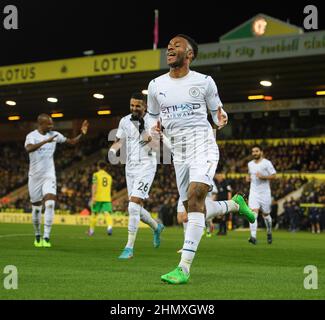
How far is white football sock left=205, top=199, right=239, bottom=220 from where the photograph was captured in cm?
973

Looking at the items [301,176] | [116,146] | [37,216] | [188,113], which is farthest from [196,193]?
[301,176]

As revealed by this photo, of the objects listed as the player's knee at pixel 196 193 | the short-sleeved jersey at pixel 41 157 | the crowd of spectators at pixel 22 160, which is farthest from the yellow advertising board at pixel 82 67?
the player's knee at pixel 196 193

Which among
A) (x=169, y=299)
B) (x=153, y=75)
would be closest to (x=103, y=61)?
(x=153, y=75)

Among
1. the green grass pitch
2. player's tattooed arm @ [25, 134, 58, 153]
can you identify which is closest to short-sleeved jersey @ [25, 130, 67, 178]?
player's tattooed arm @ [25, 134, 58, 153]

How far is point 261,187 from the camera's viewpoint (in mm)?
18391

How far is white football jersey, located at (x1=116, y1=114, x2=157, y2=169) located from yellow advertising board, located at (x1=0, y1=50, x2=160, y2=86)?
19.6 meters

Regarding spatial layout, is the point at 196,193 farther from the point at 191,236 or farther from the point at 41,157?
the point at 41,157

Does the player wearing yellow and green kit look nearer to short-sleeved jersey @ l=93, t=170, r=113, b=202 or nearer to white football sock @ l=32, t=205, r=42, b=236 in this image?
short-sleeved jersey @ l=93, t=170, r=113, b=202

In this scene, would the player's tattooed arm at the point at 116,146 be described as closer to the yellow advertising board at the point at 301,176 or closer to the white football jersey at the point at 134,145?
the white football jersey at the point at 134,145

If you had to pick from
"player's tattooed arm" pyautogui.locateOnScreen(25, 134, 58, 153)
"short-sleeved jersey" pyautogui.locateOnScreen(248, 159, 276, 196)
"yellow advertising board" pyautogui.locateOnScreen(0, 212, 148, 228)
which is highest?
"player's tattooed arm" pyautogui.locateOnScreen(25, 134, 58, 153)

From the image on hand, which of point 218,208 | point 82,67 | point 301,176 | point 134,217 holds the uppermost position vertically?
point 82,67

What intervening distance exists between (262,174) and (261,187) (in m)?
0.36

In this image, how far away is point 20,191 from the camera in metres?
49.0

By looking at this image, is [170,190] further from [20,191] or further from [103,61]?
[20,191]
